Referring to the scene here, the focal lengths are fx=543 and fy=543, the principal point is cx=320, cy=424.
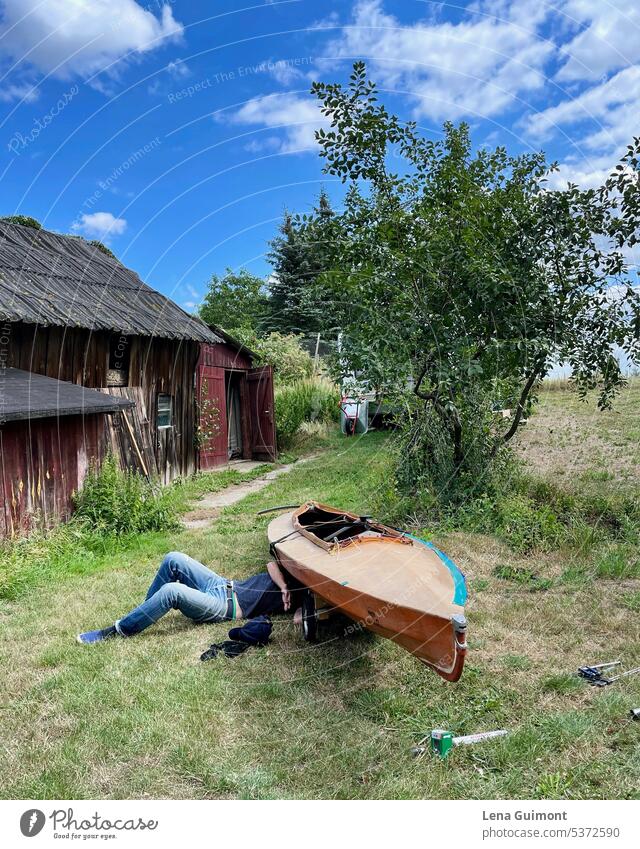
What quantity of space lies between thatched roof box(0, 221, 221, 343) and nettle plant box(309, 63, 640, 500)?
4508 millimetres

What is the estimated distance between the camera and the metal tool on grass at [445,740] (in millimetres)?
3168

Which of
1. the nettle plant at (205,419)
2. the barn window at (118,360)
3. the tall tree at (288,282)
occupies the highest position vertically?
the tall tree at (288,282)

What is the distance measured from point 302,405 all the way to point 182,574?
1243 centimetres

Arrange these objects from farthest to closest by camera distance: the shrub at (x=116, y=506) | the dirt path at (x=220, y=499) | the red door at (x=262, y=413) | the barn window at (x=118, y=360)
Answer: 1. the red door at (x=262, y=413)
2. the barn window at (x=118, y=360)
3. the dirt path at (x=220, y=499)
4. the shrub at (x=116, y=506)

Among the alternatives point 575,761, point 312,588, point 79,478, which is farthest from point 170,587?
point 79,478

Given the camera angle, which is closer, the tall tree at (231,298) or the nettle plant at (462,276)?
the nettle plant at (462,276)

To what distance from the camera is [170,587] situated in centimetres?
469

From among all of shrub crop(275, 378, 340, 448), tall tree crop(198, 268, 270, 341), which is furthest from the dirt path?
tall tree crop(198, 268, 270, 341)

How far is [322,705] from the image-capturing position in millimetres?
3762

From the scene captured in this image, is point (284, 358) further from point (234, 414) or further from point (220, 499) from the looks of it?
point (220, 499)

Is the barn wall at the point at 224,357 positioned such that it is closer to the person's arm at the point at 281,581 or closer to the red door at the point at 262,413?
the red door at the point at 262,413

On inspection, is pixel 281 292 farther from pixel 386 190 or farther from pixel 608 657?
pixel 608 657

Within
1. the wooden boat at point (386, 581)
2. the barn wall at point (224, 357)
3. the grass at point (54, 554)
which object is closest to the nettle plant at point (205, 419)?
the barn wall at point (224, 357)

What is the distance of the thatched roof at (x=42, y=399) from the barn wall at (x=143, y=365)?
537 millimetres
